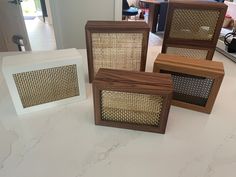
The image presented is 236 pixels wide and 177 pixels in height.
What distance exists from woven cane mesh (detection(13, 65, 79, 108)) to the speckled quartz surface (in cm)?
4

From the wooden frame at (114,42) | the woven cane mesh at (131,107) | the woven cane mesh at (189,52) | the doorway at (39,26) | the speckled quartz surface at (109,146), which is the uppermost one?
the wooden frame at (114,42)

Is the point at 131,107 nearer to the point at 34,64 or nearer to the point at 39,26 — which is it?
the point at 34,64

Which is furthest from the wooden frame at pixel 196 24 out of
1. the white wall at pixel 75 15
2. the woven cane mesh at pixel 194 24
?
the white wall at pixel 75 15

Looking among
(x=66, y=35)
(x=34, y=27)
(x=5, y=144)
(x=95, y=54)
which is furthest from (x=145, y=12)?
(x=5, y=144)

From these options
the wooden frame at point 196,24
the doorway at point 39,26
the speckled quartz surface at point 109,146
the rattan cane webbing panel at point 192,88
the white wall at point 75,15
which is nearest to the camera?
the speckled quartz surface at point 109,146

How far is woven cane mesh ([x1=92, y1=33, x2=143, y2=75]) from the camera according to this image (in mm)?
590

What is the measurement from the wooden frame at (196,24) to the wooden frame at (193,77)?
18cm

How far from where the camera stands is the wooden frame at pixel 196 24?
0.64 metres

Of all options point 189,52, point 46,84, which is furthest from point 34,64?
point 189,52

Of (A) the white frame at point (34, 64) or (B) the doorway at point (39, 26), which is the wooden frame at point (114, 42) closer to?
(A) the white frame at point (34, 64)

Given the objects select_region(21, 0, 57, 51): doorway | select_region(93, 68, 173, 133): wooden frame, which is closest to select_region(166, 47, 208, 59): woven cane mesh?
select_region(93, 68, 173, 133): wooden frame

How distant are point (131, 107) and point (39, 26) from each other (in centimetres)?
393

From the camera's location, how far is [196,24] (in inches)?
26.7

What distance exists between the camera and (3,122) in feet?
1.68
